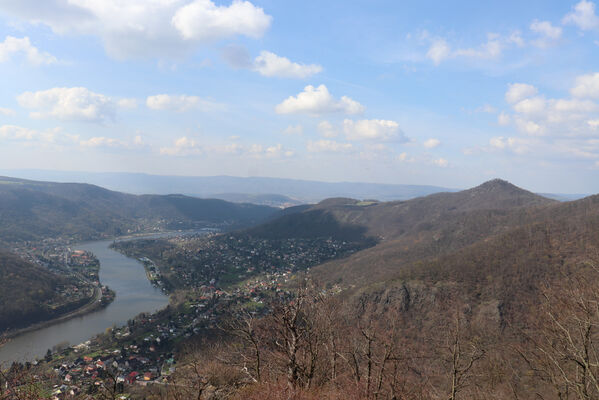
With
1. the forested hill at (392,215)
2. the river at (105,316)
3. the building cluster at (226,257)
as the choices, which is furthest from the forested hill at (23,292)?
the forested hill at (392,215)

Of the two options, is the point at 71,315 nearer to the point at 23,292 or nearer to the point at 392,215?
the point at 23,292

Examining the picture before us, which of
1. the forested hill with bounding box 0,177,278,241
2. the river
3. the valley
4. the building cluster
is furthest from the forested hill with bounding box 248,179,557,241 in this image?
the forested hill with bounding box 0,177,278,241

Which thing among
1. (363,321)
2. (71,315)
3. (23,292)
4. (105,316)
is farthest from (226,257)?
(363,321)

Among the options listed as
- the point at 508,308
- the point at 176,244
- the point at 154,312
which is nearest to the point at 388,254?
the point at 508,308

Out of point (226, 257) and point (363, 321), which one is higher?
point (363, 321)

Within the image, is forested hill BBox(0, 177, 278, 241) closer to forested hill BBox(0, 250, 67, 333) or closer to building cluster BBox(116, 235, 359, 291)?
building cluster BBox(116, 235, 359, 291)
